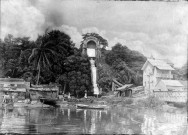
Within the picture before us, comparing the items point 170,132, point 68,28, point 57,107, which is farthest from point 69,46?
point 170,132

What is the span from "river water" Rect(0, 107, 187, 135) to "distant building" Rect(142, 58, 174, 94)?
0.27m

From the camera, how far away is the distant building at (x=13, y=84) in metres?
2.81

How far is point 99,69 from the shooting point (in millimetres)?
2951

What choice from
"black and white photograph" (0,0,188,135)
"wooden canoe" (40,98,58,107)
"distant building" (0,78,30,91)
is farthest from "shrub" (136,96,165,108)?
"distant building" (0,78,30,91)

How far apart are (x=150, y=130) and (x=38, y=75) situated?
1.14m

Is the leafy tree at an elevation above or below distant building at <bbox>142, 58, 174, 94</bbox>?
above

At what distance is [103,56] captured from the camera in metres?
3.10

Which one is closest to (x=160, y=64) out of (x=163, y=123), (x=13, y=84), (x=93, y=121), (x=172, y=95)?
(x=172, y=95)

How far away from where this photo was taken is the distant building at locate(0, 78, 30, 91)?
2.81m

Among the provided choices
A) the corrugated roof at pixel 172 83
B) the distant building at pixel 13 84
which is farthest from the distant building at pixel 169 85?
the distant building at pixel 13 84

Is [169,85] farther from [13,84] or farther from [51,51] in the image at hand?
[13,84]

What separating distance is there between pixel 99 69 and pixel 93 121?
1.68 feet

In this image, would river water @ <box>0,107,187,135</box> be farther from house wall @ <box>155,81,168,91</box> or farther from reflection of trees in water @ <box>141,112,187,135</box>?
house wall @ <box>155,81,168,91</box>

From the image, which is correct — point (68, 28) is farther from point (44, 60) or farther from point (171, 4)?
point (171, 4)
